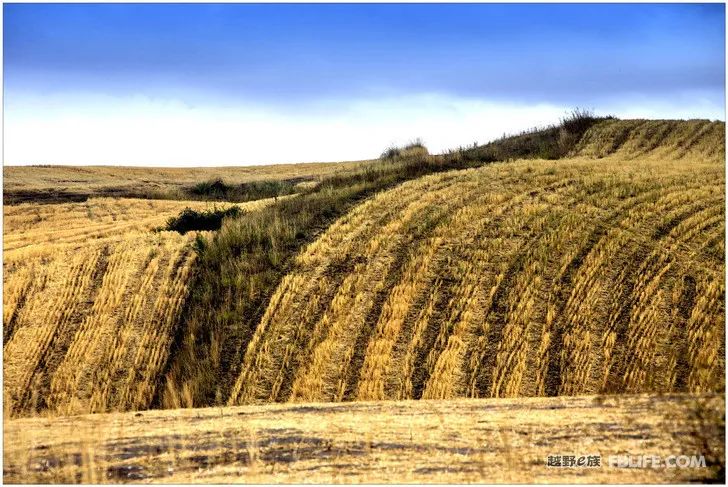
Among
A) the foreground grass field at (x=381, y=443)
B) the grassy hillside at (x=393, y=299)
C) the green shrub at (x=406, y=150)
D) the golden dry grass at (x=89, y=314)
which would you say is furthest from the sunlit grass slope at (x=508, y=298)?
the green shrub at (x=406, y=150)

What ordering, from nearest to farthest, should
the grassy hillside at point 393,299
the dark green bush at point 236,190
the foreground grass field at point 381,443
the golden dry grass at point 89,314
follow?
1. the foreground grass field at point 381,443
2. the grassy hillside at point 393,299
3. the golden dry grass at point 89,314
4. the dark green bush at point 236,190

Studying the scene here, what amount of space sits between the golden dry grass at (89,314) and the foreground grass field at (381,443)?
87.4 inches

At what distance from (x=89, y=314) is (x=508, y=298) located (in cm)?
487

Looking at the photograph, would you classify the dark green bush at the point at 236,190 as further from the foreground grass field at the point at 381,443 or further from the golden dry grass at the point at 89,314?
the foreground grass field at the point at 381,443

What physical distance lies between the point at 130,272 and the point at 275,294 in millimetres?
2139

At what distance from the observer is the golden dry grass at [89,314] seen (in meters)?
7.50

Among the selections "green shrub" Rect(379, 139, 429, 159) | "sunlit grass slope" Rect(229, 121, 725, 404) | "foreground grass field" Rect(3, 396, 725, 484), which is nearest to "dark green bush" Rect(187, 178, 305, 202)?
"green shrub" Rect(379, 139, 429, 159)

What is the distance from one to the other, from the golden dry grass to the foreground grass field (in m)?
2.22

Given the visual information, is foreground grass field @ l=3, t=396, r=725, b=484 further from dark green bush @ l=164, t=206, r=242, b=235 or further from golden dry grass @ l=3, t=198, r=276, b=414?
dark green bush @ l=164, t=206, r=242, b=235

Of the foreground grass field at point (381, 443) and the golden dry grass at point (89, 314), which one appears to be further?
the golden dry grass at point (89, 314)

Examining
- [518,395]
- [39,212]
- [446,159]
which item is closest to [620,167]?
[446,159]

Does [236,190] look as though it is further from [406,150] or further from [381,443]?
[381,443]

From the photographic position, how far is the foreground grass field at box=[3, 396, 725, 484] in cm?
435

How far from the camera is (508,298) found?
785 cm
